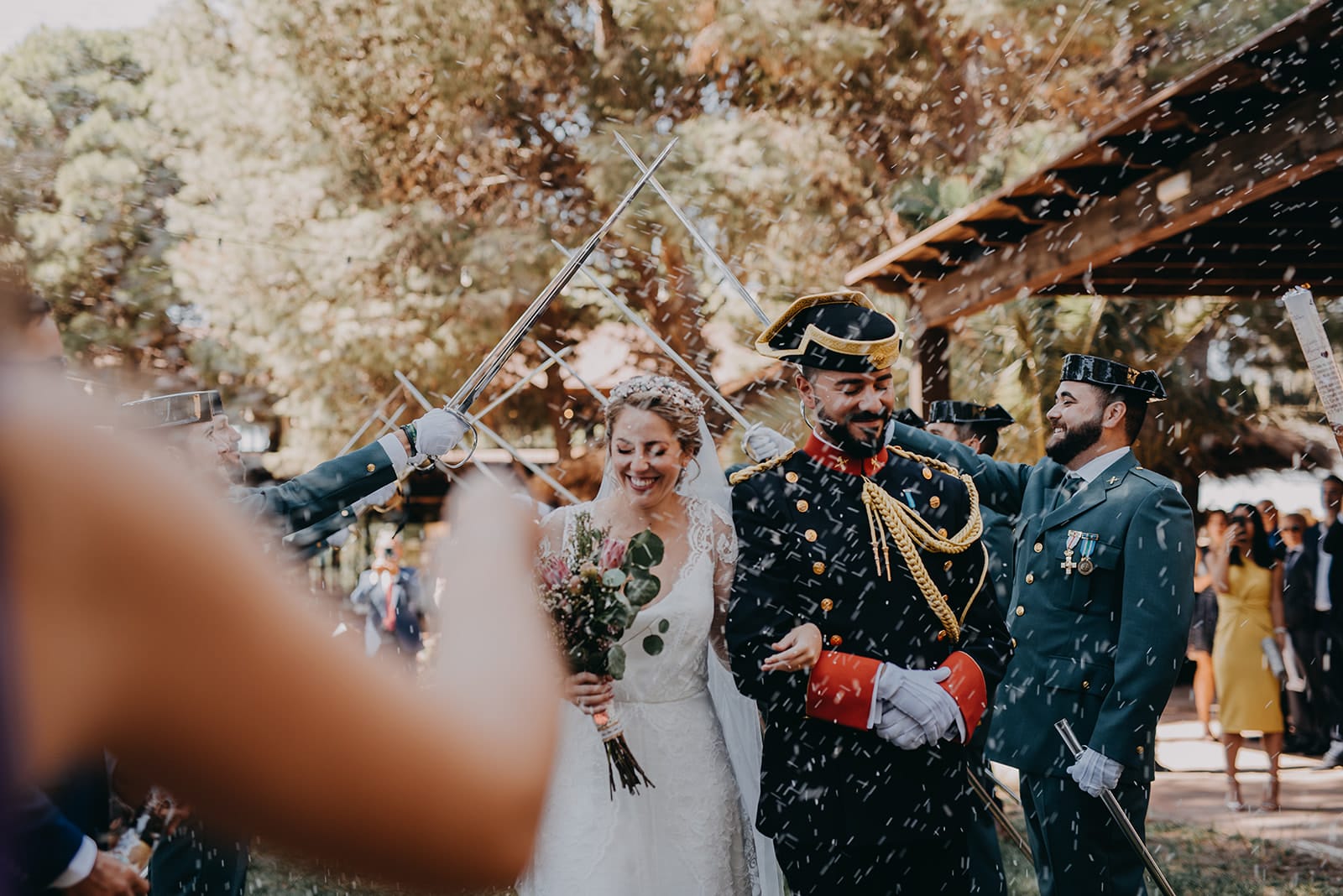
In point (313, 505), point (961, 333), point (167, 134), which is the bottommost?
point (313, 505)

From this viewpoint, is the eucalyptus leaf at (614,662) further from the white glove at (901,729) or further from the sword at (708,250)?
the sword at (708,250)

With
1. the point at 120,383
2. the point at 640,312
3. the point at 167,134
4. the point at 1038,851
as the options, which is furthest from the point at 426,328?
the point at 120,383

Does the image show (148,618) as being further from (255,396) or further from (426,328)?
(255,396)

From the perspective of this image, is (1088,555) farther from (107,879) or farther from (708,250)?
(107,879)

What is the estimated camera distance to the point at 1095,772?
3816 millimetres

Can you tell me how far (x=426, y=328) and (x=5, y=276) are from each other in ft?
47.3

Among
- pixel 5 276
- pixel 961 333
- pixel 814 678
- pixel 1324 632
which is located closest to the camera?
pixel 5 276

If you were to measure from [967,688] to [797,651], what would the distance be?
1.71ft

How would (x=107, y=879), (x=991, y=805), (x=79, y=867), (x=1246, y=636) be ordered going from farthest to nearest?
(x=1246, y=636) → (x=991, y=805) → (x=107, y=879) → (x=79, y=867)

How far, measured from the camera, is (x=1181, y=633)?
3873mm

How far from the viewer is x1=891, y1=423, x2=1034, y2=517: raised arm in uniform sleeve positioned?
4762 mm

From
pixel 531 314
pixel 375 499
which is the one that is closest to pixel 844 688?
pixel 531 314

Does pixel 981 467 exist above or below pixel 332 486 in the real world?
below

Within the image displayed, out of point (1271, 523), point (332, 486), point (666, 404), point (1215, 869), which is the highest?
point (666, 404)
